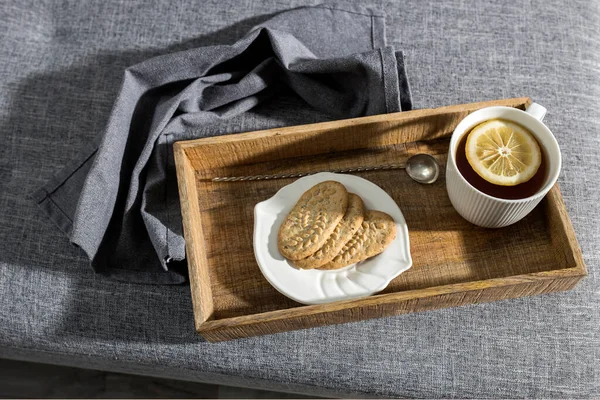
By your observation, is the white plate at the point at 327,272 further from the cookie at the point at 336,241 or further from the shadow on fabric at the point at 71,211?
the shadow on fabric at the point at 71,211

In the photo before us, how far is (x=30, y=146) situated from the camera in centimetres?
88

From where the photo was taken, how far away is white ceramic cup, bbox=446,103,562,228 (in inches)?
26.8

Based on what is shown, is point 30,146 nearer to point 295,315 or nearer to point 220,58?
point 220,58

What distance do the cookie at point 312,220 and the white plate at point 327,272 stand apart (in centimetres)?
2

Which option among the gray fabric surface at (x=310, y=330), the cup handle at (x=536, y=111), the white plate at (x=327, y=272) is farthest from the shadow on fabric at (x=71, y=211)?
the cup handle at (x=536, y=111)

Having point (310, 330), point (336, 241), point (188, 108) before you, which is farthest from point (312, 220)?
point (188, 108)

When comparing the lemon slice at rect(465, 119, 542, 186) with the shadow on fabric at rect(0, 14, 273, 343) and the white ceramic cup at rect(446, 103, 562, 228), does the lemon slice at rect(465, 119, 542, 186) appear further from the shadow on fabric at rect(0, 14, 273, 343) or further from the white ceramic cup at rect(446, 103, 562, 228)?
the shadow on fabric at rect(0, 14, 273, 343)

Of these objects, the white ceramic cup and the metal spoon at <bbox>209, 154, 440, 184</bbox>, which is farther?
the metal spoon at <bbox>209, 154, 440, 184</bbox>

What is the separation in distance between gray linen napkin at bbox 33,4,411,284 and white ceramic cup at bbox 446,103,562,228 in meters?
0.13

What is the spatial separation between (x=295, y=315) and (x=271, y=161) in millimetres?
236

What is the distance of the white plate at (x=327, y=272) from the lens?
71 cm

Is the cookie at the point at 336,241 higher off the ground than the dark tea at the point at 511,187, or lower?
lower

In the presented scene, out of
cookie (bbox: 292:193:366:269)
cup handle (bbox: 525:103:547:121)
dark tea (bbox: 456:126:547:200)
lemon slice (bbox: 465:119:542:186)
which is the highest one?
cup handle (bbox: 525:103:547:121)

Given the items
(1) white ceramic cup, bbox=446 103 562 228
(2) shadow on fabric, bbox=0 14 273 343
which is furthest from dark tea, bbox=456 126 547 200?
(2) shadow on fabric, bbox=0 14 273 343
